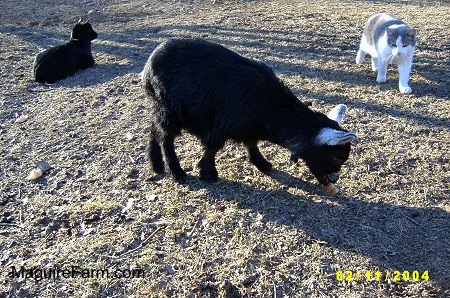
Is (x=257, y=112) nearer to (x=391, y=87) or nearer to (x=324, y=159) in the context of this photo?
(x=324, y=159)

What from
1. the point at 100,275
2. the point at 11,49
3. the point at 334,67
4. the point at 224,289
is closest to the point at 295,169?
the point at 224,289

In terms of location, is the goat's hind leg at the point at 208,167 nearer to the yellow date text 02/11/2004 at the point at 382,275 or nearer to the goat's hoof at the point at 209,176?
the goat's hoof at the point at 209,176

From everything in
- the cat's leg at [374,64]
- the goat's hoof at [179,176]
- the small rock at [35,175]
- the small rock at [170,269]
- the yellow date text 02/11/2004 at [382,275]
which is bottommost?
the small rock at [170,269]

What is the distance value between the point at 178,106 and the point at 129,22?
26.5 feet

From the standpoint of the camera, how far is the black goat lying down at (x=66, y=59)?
302 inches

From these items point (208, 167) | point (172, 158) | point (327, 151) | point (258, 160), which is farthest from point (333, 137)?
point (172, 158)

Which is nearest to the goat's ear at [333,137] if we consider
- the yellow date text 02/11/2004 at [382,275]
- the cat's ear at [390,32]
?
the yellow date text 02/11/2004 at [382,275]

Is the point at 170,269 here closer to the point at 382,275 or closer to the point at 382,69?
the point at 382,275

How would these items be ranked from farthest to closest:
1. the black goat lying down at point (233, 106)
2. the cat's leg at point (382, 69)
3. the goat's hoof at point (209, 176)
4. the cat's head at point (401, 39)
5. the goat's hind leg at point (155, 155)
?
the cat's leg at point (382, 69), the cat's head at point (401, 39), the goat's hind leg at point (155, 155), the goat's hoof at point (209, 176), the black goat lying down at point (233, 106)

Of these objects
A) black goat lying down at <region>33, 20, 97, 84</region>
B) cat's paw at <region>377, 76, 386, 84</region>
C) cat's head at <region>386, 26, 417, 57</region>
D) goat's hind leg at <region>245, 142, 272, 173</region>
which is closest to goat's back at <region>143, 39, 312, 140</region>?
goat's hind leg at <region>245, 142, 272, 173</region>

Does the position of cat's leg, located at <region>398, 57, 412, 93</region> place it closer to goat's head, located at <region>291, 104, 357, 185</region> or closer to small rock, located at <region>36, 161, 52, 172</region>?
goat's head, located at <region>291, 104, 357, 185</region>

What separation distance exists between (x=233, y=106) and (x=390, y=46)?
132 inches

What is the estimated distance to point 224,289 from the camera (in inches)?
132

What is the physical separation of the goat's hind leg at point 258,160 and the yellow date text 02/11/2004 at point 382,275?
1.54 metres
